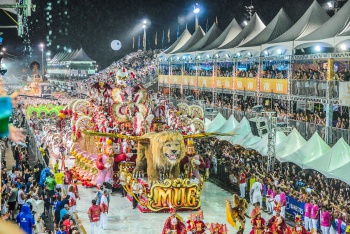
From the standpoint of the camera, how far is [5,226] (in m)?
1.80

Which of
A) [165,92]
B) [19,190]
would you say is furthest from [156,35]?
[19,190]

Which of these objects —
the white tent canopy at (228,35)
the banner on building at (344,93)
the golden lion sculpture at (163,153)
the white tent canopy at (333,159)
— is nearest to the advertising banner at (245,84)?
the banner on building at (344,93)

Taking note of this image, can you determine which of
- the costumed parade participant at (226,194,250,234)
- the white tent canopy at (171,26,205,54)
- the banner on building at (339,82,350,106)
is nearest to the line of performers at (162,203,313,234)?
the costumed parade participant at (226,194,250,234)

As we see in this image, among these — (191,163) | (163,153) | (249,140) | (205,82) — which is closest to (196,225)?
(163,153)

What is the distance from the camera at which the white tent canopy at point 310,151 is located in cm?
1886

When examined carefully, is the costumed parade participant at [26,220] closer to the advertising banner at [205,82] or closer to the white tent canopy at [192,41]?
the advertising banner at [205,82]

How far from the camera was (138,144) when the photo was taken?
2102 cm

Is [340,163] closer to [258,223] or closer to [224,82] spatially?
[258,223]

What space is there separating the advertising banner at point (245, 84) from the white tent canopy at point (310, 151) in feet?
28.2

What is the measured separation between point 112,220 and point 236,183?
22.9ft

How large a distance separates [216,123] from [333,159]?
11823 millimetres

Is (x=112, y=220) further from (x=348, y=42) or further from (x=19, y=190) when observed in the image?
(x=348, y=42)

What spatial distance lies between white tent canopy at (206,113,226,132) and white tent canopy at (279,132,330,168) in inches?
346

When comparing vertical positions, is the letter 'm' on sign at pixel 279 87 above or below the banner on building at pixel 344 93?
above
